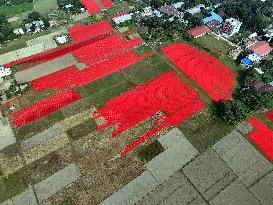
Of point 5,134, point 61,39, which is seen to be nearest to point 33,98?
point 5,134

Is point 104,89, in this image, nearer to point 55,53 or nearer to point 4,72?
point 55,53

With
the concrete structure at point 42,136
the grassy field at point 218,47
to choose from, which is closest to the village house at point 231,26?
the grassy field at point 218,47

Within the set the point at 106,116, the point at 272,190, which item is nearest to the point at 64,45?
the point at 106,116

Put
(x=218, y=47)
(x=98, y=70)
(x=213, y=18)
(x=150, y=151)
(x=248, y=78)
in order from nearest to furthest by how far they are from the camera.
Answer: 1. (x=150, y=151)
2. (x=248, y=78)
3. (x=98, y=70)
4. (x=218, y=47)
5. (x=213, y=18)

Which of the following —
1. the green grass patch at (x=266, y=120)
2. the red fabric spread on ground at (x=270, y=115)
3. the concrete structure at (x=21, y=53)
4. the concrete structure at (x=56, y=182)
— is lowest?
the concrete structure at (x=56, y=182)

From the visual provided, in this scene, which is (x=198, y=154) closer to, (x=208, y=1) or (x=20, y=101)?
(x=20, y=101)

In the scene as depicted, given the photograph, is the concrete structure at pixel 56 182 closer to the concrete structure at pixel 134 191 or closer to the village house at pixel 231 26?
the concrete structure at pixel 134 191
